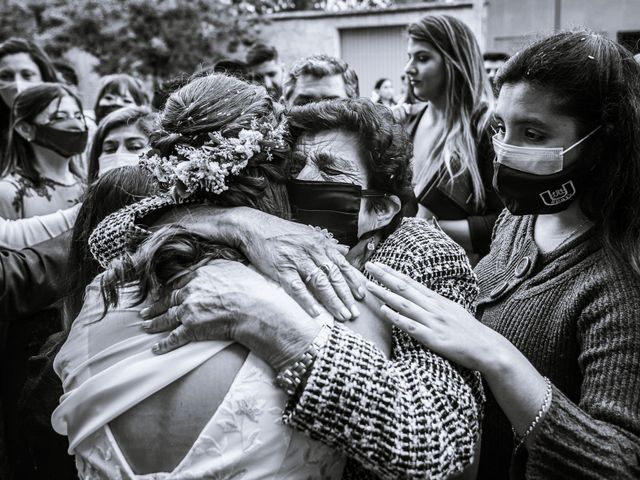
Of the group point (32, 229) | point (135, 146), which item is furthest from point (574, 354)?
point (135, 146)

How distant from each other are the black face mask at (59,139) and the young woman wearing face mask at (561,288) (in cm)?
260

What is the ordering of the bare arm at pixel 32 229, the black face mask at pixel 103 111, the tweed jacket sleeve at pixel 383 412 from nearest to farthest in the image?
1. the tweed jacket sleeve at pixel 383 412
2. the bare arm at pixel 32 229
3. the black face mask at pixel 103 111

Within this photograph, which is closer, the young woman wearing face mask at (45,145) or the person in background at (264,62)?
the young woman wearing face mask at (45,145)

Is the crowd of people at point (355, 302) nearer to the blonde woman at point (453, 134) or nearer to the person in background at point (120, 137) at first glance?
the blonde woman at point (453, 134)

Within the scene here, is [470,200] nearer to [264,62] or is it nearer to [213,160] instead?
[213,160]

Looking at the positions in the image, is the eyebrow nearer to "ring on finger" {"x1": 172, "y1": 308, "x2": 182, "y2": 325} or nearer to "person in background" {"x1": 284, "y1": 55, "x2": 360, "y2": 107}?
"ring on finger" {"x1": 172, "y1": 308, "x2": 182, "y2": 325}

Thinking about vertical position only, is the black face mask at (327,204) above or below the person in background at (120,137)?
above

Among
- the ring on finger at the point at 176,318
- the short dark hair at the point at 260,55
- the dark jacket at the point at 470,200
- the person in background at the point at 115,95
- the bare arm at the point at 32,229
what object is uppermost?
the ring on finger at the point at 176,318

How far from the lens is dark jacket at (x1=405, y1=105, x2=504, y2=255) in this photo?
11.1 feet

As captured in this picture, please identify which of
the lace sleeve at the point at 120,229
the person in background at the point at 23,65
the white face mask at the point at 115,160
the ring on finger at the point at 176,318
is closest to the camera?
the ring on finger at the point at 176,318

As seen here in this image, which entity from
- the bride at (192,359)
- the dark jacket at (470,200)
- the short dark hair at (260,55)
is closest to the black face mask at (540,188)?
the bride at (192,359)

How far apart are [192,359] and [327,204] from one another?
0.57 m

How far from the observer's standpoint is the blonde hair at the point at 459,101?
3.46 metres

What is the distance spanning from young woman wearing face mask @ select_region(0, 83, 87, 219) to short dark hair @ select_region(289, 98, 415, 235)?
2.15m
